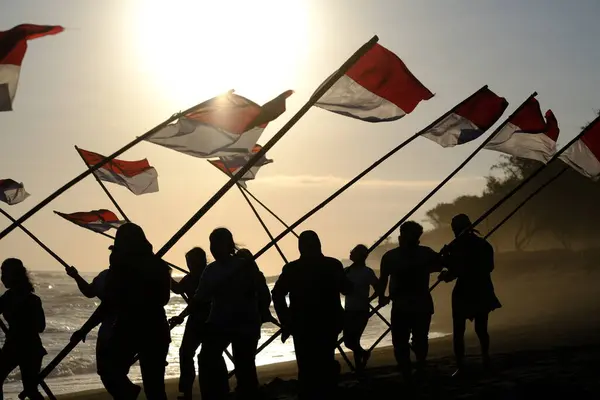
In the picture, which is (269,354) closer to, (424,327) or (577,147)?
(577,147)

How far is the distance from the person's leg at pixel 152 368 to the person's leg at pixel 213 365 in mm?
1152

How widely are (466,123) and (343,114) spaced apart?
3.02 metres

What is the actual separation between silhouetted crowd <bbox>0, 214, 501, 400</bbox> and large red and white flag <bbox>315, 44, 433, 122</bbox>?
1.73m

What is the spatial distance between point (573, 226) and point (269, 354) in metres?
49.2

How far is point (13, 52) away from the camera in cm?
941

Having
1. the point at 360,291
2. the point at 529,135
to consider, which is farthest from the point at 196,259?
the point at 529,135

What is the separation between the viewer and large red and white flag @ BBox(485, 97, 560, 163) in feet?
47.2

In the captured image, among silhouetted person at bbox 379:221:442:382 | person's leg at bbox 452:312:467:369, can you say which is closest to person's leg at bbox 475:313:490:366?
person's leg at bbox 452:312:467:369

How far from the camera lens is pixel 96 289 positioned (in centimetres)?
984

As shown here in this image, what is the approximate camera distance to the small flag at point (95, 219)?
13836 millimetres

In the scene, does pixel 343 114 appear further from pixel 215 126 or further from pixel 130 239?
pixel 130 239

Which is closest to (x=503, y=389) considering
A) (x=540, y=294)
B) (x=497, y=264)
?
(x=540, y=294)

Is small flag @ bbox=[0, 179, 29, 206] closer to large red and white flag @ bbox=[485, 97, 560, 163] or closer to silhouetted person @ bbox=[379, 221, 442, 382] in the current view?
silhouetted person @ bbox=[379, 221, 442, 382]

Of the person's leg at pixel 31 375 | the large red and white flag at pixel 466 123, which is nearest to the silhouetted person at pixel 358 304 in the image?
the large red and white flag at pixel 466 123
